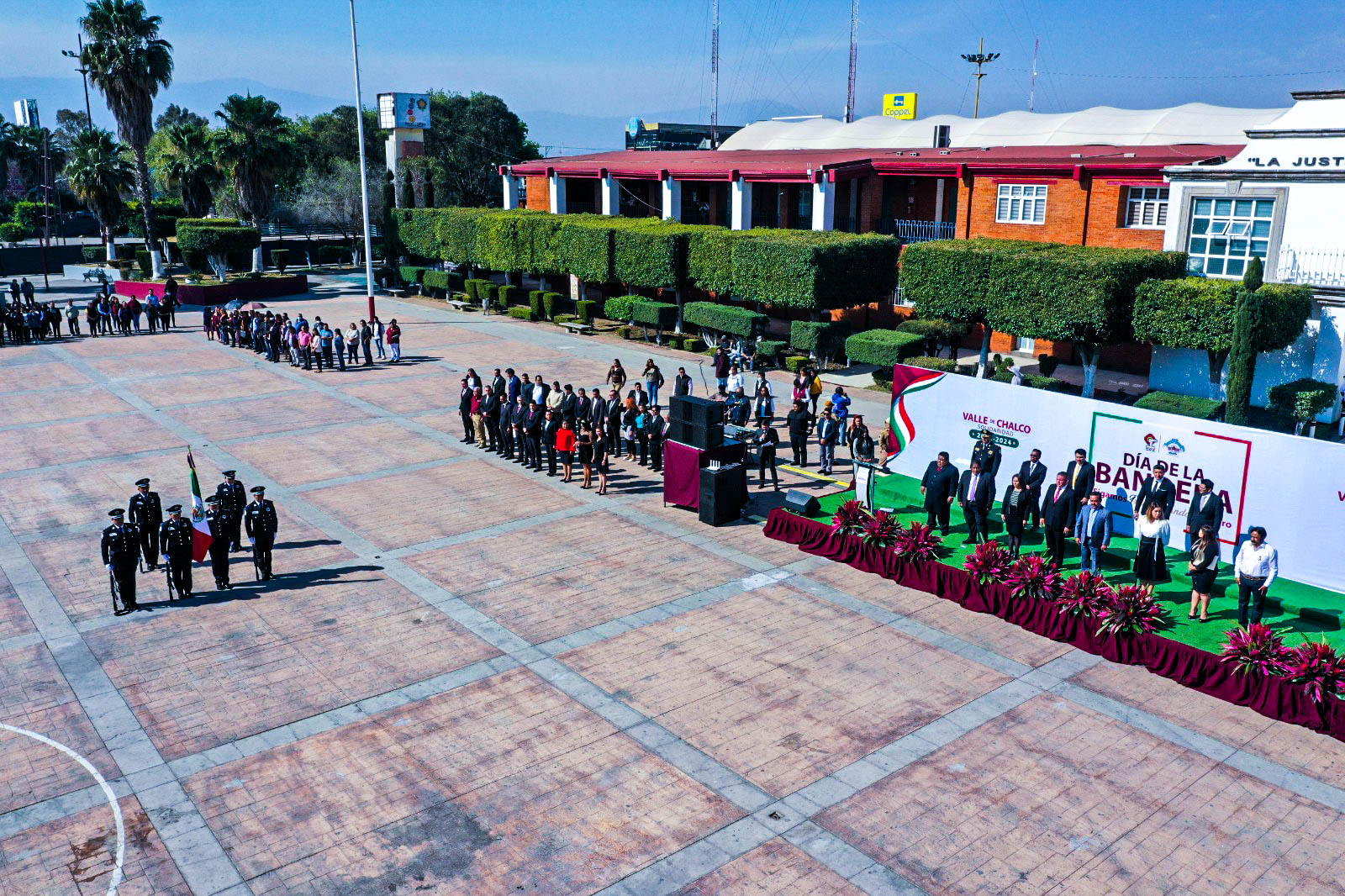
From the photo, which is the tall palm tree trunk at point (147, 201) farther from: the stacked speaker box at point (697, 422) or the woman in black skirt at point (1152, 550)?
the woman in black skirt at point (1152, 550)

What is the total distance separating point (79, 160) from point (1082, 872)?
207ft

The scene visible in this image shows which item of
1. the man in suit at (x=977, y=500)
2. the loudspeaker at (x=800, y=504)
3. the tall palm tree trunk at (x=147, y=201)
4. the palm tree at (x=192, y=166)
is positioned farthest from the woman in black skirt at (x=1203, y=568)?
the palm tree at (x=192, y=166)

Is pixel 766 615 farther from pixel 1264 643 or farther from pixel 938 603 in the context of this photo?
pixel 1264 643

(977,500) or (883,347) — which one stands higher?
(883,347)

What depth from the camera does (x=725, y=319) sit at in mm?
36594

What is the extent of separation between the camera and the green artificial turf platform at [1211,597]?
13.9 meters

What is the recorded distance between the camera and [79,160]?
5647cm

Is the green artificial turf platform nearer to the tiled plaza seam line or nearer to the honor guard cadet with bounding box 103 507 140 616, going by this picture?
the honor guard cadet with bounding box 103 507 140 616

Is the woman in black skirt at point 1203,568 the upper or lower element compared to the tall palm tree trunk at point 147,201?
lower

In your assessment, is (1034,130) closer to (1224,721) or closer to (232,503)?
(1224,721)

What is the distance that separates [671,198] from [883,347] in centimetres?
1697

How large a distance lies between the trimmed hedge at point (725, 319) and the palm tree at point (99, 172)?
38.0m

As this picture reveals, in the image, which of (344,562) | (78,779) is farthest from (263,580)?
(78,779)

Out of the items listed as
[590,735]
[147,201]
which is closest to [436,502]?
[590,735]
